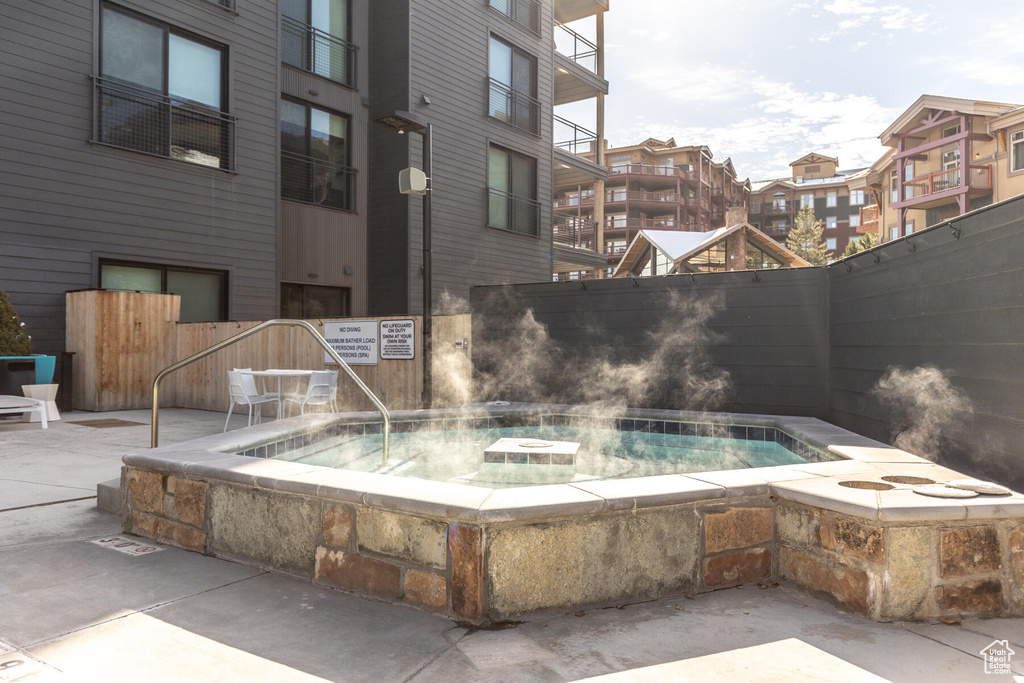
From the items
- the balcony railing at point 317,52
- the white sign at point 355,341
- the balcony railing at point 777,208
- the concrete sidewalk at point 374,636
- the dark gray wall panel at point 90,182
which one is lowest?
the concrete sidewalk at point 374,636

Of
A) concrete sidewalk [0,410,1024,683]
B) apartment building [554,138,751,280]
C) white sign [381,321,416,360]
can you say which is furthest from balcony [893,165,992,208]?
concrete sidewalk [0,410,1024,683]

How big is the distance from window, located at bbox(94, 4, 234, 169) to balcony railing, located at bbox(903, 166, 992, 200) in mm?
23845

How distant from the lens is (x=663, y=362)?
8.12 metres

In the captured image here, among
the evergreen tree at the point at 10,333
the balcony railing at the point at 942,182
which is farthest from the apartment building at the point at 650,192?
the evergreen tree at the point at 10,333

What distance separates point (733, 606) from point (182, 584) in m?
2.48

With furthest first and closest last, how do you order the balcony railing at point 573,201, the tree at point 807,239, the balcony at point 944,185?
the tree at point 807,239 → the balcony railing at point 573,201 → the balcony at point 944,185

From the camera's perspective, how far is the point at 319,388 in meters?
7.74

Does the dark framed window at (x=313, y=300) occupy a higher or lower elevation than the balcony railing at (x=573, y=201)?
lower

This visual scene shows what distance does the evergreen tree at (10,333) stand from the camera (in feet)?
25.8

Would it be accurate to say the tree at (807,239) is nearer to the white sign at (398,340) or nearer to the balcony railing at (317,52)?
the balcony railing at (317,52)

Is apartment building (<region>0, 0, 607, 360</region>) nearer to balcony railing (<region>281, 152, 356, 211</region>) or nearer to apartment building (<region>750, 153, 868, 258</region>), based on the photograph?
balcony railing (<region>281, 152, 356, 211</region>)

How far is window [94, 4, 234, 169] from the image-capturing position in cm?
921

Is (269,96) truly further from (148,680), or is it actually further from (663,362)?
(148,680)

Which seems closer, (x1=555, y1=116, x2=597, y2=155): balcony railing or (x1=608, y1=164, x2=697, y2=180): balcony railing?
(x1=555, y1=116, x2=597, y2=155): balcony railing
